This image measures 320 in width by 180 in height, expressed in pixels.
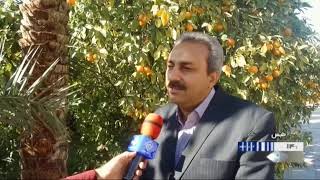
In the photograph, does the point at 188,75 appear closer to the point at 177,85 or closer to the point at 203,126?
the point at 177,85

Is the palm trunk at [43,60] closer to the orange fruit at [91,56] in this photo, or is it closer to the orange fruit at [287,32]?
the orange fruit at [91,56]

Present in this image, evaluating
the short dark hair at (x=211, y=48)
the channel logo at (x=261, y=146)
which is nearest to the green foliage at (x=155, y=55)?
the short dark hair at (x=211, y=48)

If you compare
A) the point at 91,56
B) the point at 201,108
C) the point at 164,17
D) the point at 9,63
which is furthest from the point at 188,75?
the point at 9,63

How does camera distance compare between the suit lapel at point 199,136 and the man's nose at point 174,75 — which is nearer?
the suit lapel at point 199,136

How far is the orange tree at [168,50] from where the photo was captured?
405 cm

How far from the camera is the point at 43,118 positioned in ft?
9.62

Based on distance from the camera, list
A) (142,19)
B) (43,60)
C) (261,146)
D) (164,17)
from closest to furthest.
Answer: (261,146) → (43,60) → (164,17) → (142,19)

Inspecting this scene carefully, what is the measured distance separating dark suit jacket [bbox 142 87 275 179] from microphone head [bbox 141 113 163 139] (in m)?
0.12

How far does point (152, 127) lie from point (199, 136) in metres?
0.20

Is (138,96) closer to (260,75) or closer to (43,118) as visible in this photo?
(260,75)

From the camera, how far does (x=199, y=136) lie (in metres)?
2.03

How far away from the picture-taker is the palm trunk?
10.4 feet

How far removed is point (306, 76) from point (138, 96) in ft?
6.14

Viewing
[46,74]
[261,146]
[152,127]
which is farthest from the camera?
A: [46,74]
